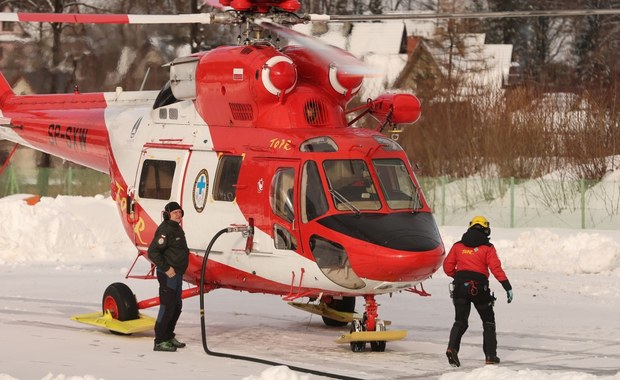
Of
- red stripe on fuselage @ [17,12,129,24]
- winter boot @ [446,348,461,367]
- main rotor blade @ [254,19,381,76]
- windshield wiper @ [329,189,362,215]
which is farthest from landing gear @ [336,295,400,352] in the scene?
red stripe on fuselage @ [17,12,129,24]

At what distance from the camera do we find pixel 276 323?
16.0 m

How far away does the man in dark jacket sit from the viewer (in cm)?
1357

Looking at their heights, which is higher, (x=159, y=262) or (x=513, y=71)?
(x=513, y=71)

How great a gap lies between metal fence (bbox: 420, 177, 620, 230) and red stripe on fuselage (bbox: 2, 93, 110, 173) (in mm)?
14913

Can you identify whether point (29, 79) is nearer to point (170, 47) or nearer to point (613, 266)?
point (170, 47)

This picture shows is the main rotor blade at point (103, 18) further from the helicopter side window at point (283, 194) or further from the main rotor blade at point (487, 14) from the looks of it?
the helicopter side window at point (283, 194)

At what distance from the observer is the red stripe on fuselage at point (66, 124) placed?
56.0 ft

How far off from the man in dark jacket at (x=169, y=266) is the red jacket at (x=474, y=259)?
10.2 feet

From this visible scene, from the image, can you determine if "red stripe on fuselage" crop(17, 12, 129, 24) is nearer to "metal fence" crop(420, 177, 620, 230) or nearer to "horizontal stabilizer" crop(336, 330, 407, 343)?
"horizontal stabilizer" crop(336, 330, 407, 343)

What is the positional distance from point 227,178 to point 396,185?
2094 millimetres

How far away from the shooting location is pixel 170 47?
36.1 m

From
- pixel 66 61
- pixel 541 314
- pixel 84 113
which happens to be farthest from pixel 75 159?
pixel 66 61

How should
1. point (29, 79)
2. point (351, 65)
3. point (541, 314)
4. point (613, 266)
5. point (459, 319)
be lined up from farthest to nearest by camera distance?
point (29, 79)
point (613, 266)
point (541, 314)
point (351, 65)
point (459, 319)

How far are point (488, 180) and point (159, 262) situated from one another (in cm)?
2091
